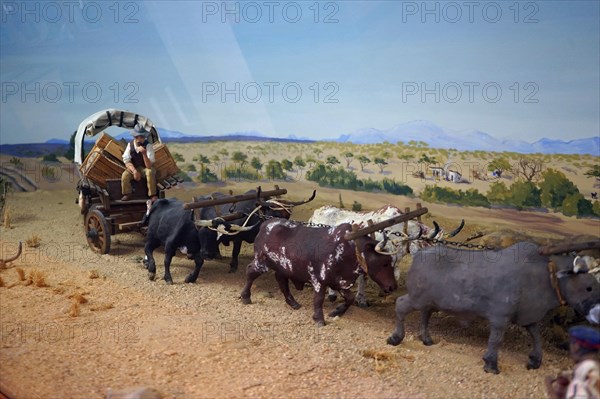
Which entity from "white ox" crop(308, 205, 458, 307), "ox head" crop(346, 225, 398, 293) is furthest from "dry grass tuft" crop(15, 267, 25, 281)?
"ox head" crop(346, 225, 398, 293)

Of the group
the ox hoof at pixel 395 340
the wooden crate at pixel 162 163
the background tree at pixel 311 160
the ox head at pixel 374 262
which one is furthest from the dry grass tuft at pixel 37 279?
the background tree at pixel 311 160

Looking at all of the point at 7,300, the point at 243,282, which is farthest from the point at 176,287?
the point at 7,300

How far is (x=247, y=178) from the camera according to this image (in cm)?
1558

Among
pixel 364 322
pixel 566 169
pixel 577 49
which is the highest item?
pixel 577 49

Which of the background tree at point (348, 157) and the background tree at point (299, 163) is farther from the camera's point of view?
the background tree at point (299, 163)

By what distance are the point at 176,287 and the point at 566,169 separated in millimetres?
6998

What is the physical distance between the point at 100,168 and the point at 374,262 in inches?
243

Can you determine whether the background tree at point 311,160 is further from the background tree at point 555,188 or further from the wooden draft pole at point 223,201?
the background tree at point 555,188

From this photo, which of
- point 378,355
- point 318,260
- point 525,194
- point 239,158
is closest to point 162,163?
point 239,158

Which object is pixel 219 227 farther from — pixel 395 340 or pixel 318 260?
pixel 395 340

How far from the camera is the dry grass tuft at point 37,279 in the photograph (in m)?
8.66

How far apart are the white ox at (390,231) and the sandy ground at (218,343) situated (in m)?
0.83

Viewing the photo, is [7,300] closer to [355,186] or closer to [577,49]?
[355,186]

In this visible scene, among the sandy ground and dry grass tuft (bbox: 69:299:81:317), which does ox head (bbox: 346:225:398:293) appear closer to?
the sandy ground
